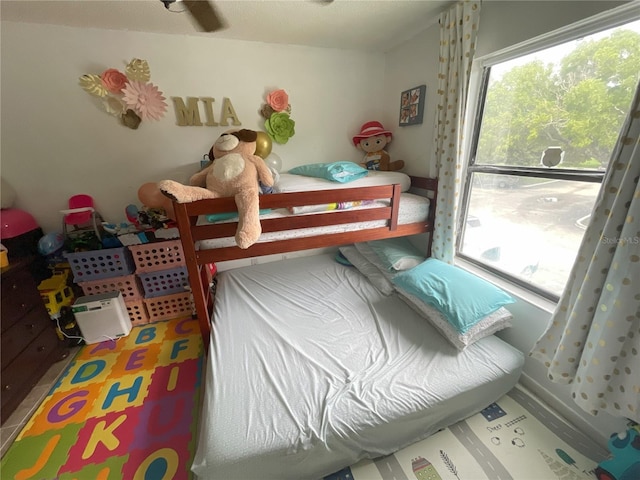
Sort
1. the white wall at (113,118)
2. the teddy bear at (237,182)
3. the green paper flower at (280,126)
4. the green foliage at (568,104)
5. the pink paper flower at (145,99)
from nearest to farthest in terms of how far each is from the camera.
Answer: the green foliage at (568,104) < the teddy bear at (237,182) < the white wall at (113,118) < the pink paper flower at (145,99) < the green paper flower at (280,126)

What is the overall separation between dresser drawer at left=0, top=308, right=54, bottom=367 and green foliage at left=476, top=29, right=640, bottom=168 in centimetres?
322

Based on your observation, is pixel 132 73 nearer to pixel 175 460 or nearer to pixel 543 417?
pixel 175 460

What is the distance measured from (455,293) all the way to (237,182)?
1433 mm

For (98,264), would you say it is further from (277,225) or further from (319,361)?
(319,361)

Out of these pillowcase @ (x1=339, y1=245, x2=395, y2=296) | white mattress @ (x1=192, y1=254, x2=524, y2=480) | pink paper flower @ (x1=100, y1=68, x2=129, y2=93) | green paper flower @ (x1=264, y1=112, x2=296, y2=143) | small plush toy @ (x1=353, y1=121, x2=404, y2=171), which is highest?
pink paper flower @ (x1=100, y1=68, x2=129, y2=93)

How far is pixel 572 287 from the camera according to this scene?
112 cm

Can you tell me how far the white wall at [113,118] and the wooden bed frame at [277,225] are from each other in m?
1.06

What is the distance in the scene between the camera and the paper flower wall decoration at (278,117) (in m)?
2.23

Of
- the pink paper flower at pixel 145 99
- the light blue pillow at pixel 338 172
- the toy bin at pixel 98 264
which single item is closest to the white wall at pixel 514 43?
the light blue pillow at pixel 338 172

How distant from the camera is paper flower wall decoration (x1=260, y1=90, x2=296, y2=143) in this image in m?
2.23

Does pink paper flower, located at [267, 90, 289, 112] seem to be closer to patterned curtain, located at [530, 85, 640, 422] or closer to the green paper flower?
the green paper flower

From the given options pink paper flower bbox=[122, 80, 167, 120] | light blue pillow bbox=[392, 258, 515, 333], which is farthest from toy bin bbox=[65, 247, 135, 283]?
light blue pillow bbox=[392, 258, 515, 333]

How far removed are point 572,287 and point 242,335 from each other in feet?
5.55

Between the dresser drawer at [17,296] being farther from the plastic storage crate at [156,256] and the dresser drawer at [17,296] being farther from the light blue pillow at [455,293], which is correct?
the light blue pillow at [455,293]
